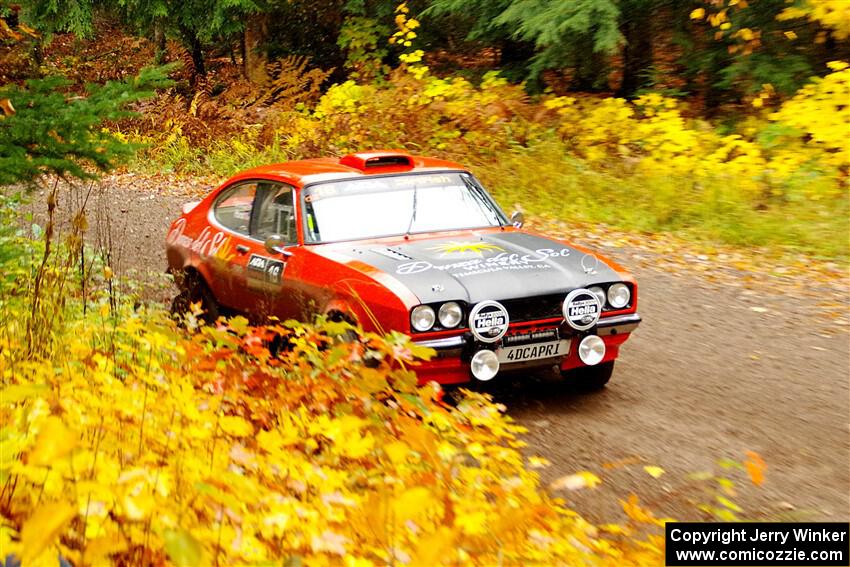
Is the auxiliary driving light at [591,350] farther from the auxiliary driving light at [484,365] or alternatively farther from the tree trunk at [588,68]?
the tree trunk at [588,68]

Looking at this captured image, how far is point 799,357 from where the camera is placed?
304 inches

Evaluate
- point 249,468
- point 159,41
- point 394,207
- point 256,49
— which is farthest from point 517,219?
point 159,41

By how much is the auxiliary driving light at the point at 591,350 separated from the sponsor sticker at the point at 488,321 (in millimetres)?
632

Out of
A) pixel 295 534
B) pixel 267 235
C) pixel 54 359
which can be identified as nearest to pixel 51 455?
pixel 295 534

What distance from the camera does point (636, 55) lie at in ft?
57.5

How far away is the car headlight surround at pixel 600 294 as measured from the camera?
20.6 ft

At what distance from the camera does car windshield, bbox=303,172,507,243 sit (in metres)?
7.09

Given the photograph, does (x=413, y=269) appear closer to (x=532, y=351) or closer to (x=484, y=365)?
(x=484, y=365)

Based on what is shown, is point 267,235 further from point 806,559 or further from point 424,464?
point 806,559

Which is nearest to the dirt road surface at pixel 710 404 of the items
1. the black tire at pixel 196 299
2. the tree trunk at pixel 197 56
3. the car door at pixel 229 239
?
the car door at pixel 229 239

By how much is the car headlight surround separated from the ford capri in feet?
0.04
